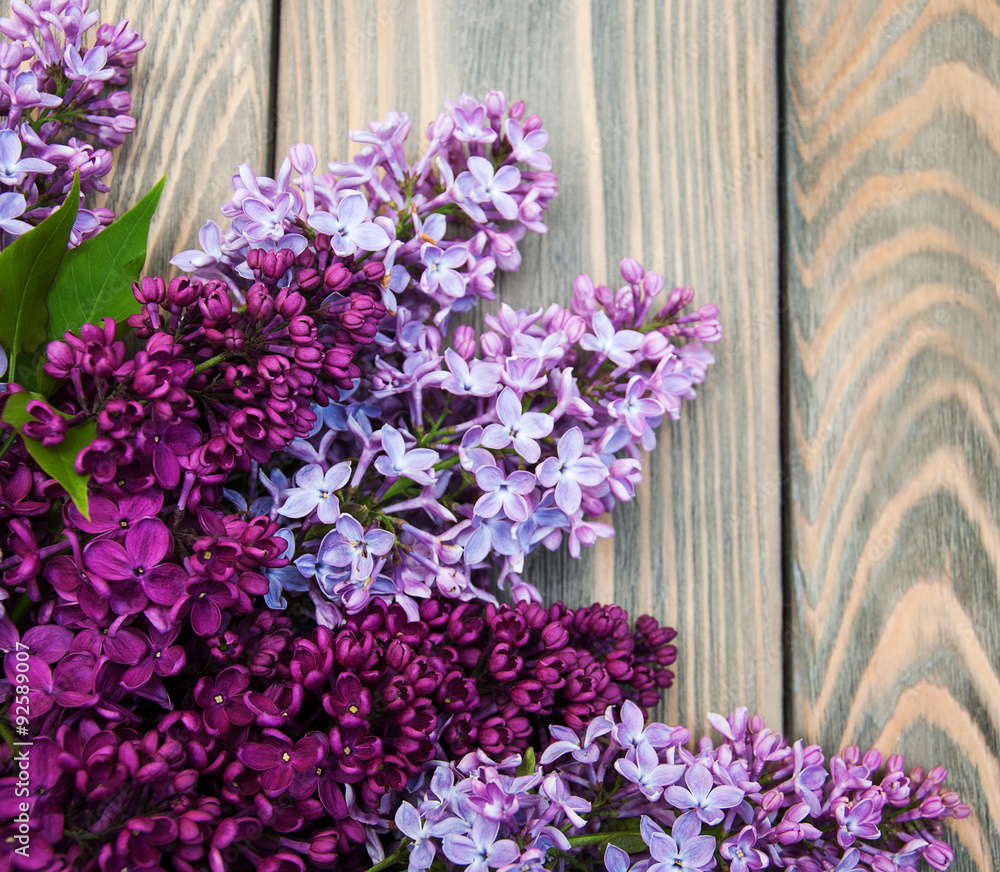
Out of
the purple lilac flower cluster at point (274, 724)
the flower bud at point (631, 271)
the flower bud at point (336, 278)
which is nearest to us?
the purple lilac flower cluster at point (274, 724)

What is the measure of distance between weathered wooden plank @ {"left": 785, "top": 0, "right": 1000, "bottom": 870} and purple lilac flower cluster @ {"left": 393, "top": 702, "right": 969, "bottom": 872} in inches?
4.8

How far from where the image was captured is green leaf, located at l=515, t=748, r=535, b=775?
0.76 metres

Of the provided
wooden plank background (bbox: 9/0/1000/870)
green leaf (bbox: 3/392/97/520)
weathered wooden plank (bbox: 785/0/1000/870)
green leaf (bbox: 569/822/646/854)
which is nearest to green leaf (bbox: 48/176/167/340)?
green leaf (bbox: 3/392/97/520)

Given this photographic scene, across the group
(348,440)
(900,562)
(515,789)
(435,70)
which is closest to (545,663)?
(515,789)

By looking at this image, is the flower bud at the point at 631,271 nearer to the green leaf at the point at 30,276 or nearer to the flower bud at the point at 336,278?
the flower bud at the point at 336,278

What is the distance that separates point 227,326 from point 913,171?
92 centimetres

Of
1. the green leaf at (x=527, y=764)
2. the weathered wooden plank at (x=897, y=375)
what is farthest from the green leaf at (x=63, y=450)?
the weathered wooden plank at (x=897, y=375)

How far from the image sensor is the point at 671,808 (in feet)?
2.62

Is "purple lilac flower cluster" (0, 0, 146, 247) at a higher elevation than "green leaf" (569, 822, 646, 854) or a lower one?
higher

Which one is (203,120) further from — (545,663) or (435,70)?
(545,663)

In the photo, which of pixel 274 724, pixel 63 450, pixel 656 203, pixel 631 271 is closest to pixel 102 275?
pixel 63 450

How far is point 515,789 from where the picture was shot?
28.1 inches

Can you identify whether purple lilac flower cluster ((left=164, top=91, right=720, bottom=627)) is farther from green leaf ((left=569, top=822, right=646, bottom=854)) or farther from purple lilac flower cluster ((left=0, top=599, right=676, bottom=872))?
green leaf ((left=569, top=822, right=646, bottom=854))

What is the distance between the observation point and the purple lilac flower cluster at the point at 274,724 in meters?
0.60
